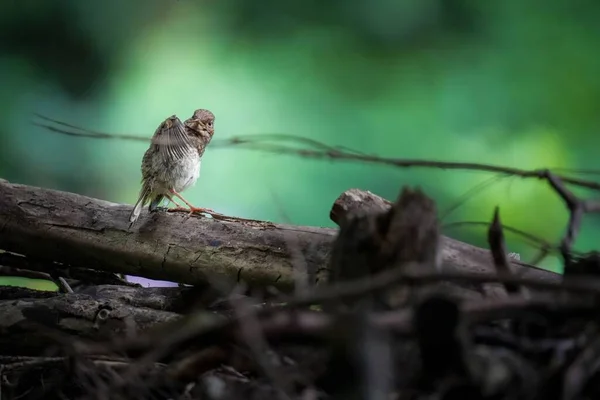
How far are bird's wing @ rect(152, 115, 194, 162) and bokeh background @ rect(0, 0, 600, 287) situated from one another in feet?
1.12

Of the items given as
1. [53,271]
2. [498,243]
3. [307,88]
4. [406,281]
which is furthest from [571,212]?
[307,88]

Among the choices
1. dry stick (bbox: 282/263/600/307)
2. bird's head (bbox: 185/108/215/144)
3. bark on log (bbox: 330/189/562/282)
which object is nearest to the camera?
dry stick (bbox: 282/263/600/307)

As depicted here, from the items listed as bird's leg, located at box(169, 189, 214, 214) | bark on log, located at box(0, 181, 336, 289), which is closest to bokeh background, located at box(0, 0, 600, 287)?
bird's leg, located at box(169, 189, 214, 214)

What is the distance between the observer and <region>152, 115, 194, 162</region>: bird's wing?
2498 millimetres

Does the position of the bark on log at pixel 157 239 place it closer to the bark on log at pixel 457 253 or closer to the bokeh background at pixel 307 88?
the bark on log at pixel 457 253

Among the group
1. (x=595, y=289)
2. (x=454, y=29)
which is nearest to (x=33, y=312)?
(x=595, y=289)

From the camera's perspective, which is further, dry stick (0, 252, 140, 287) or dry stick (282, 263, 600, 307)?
dry stick (0, 252, 140, 287)

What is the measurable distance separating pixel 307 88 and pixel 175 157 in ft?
2.24

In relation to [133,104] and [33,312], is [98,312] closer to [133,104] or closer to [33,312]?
[33,312]

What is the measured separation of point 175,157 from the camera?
259cm

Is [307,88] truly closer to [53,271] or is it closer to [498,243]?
[53,271]

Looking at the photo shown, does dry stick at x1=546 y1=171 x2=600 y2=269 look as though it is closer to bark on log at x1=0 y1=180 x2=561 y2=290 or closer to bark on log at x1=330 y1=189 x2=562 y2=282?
bark on log at x1=330 y1=189 x2=562 y2=282

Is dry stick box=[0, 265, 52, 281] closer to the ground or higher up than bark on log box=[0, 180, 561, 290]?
closer to the ground

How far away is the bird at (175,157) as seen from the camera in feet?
8.27
